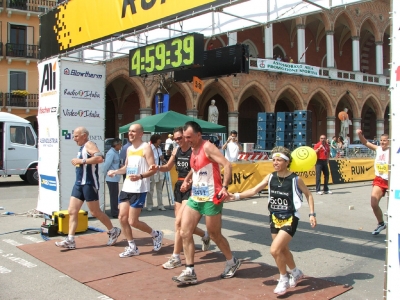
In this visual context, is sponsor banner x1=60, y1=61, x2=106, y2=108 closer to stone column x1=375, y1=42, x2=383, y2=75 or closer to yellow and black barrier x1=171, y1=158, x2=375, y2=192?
yellow and black barrier x1=171, y1=158, x2=375, y2=192

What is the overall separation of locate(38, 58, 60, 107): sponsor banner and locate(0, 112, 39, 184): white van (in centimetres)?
774

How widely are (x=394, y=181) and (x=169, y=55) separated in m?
5.36

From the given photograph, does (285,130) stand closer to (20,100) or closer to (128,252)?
(128,252)

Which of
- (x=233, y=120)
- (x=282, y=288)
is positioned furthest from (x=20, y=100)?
(x=282, y=288)

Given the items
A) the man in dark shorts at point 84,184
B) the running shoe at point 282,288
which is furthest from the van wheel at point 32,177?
the running shoe at point 282,288

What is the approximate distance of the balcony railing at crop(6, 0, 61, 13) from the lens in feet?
93.9

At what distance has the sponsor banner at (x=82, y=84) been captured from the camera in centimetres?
866

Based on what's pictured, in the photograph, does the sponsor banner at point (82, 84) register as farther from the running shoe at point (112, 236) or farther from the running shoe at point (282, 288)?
the running shoe at point (282, 288)

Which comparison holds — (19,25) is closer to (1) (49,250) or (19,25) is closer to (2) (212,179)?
(1) (49,250)

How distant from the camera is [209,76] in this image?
8477 mm

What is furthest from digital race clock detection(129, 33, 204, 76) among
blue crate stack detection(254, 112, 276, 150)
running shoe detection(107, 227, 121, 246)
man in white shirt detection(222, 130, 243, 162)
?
blue crate stack detection(254, 112, 276, 150)

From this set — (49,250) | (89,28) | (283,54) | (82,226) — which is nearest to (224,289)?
(49,250)

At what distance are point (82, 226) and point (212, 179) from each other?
3.66 m

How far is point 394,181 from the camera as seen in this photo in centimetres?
293
